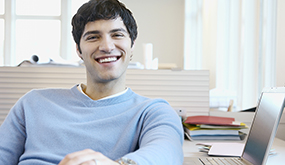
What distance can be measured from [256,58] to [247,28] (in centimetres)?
28

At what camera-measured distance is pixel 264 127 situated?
90 centimetres

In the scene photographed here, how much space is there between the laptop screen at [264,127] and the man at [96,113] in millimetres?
202

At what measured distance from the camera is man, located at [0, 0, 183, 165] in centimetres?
→ 97

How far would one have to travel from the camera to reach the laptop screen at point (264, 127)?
0.83m

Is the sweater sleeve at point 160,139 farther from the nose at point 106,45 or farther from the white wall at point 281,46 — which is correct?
the white wall at point 281,46

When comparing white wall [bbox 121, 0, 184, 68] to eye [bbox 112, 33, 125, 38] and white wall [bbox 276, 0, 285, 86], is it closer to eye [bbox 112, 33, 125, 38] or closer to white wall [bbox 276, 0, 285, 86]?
white wall [bbox 276, 0, 285, 86]

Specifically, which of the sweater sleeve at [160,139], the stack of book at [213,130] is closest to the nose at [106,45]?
the sweater sleeve at [160,139]

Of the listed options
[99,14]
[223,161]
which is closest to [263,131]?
[223,161]

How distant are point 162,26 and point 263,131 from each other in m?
6.11

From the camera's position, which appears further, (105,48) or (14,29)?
(14,29)

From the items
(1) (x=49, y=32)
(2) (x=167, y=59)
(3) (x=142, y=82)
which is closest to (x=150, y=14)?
(2) (x=167, y=59)

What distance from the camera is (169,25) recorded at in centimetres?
688

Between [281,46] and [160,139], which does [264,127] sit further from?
[281,46]

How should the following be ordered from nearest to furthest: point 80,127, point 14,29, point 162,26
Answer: point 80,127 < point 14,29 < point 162,26
